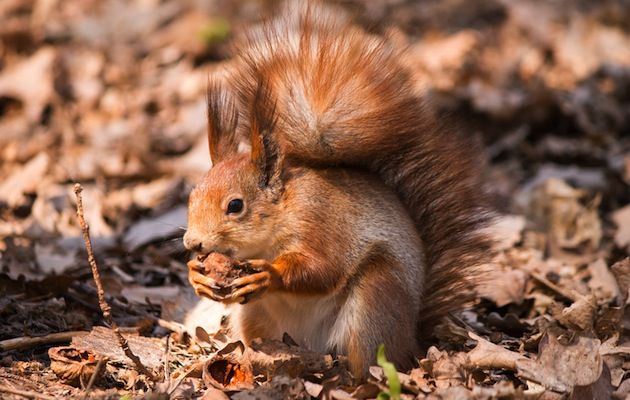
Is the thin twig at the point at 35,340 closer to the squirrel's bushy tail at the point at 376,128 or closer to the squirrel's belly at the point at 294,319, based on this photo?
the squirrel's belly at the point at 294,319

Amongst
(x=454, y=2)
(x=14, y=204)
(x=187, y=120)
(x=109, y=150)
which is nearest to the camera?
(x=14, y=204)

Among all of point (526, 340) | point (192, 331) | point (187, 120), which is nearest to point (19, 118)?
point (187, 120)

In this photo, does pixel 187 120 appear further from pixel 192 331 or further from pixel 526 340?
pixel 526 340

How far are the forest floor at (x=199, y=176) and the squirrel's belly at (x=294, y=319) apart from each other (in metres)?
0.14

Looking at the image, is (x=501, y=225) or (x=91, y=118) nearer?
(x=501, y=225)

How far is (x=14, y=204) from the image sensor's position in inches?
207

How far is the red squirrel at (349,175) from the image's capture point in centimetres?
296

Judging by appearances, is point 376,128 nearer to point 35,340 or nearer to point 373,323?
point 373,323

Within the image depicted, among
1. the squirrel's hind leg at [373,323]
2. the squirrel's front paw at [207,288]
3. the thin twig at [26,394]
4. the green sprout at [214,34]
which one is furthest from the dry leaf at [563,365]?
the green sprout at [214,34]

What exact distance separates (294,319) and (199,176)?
2.84 metres

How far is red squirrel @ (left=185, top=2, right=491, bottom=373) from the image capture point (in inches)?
117

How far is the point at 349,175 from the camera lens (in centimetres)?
324

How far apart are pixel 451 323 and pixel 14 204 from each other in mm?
3245

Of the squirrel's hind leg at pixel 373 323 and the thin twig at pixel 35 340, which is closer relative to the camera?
the squirrel's hind leg at pixel 373 323
